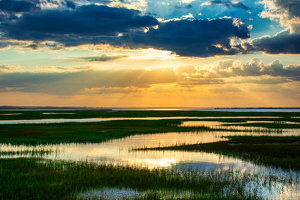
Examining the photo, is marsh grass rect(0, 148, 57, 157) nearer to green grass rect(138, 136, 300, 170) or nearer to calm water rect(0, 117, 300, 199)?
calm water rect(0, 117, 300, 199)

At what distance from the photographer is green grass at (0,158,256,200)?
15359 mm

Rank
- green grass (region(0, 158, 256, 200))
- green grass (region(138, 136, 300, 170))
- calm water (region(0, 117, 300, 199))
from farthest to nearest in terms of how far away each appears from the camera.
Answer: green grass (region(138, 136, 300, 170)), calm water (region(0, 117, 300, 199)), green grass (region(0, 158, 256, 200))

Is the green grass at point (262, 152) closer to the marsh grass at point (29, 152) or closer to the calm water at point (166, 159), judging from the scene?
the calm water at point (166, 159)

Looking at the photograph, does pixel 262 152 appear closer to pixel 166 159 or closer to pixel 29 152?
pixel 166 159

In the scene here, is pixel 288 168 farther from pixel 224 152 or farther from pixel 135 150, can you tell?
pixel 135 150

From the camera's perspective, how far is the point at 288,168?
71.9 ft

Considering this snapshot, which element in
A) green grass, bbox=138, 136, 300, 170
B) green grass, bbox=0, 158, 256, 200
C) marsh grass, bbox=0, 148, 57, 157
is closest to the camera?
green grass, bbox=0, 158, 256, 200

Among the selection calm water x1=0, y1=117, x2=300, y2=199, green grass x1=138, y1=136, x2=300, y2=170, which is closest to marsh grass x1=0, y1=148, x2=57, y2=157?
calm water x1=0, y1=117, x2=300, y2=199

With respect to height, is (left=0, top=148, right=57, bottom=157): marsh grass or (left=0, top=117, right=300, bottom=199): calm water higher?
(left=0, top=148, right=57, bottom=157): marsh grass

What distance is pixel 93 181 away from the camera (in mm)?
17625

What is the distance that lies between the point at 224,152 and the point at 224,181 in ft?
37.1

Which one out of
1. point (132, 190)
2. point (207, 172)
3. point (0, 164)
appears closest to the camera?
point (132, 190)

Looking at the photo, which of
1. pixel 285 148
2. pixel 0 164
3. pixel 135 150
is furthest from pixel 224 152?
pixel 0 164

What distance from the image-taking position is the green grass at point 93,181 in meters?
15.4
